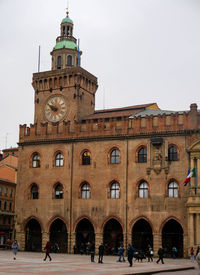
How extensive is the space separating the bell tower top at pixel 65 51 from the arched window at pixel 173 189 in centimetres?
1990

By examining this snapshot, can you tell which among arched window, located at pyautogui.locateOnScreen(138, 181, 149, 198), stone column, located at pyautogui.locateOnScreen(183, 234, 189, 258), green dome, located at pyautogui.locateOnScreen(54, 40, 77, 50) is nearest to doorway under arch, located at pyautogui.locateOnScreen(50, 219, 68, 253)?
arched window, located at pyautogui.locateOnScreen(138, 181, 149, 198)

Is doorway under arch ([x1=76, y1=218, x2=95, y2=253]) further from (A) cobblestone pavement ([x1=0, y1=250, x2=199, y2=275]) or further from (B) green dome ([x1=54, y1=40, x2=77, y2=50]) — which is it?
(B) green dome ([x1=54, y1=40, x2=77, y2=50])

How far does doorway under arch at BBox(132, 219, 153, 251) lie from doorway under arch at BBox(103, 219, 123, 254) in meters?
1.48

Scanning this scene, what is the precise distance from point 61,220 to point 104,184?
6.24 m

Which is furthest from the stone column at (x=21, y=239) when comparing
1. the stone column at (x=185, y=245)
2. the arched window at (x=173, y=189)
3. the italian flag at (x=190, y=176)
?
the italian flag at (x=190, y=176)

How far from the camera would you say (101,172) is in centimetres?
4725

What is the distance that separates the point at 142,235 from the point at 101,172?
24.9 ft

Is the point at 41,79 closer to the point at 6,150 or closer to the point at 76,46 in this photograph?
the point at 76,46

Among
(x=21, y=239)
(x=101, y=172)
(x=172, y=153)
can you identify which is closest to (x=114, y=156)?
(x=101, y=172)

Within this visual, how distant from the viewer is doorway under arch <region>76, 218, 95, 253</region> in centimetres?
4697

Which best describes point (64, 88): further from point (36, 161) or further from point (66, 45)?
point (36, 161)

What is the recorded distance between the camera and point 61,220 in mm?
48406

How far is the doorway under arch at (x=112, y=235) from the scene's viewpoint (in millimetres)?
45750

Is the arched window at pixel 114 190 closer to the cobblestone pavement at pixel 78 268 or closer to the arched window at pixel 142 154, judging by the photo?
the arched window at pixel 142 154
